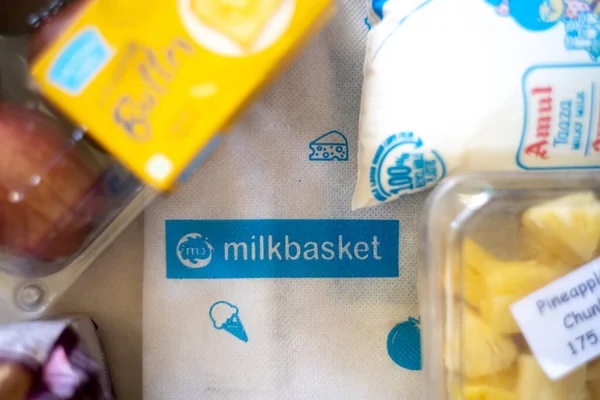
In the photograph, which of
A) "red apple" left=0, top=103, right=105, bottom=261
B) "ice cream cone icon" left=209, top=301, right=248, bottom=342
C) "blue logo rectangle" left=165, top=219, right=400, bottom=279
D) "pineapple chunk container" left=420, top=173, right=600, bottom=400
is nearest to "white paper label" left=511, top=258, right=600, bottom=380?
"pineapple chunk container" left=420, top=173, right=600, bottom=400

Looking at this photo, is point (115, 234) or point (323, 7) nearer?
point (323, 7)

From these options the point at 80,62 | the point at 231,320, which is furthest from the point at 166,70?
the point at 231,320

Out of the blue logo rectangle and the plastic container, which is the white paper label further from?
the plastic container

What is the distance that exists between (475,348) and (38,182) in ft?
1.19

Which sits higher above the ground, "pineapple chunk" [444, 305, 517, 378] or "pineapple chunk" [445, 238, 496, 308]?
"pineapple chunk" [445, 238, 496, 308]

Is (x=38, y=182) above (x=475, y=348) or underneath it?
above

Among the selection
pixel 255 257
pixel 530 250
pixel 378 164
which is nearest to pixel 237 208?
pixel 255 257

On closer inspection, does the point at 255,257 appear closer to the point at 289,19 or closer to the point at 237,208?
the point at 237,208

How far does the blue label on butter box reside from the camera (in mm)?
370

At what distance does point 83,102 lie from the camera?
371mm

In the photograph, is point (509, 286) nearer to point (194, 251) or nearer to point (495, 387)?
point (495, 387)

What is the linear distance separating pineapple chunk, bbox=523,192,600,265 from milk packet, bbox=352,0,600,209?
40 millimetres

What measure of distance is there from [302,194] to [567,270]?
24cm

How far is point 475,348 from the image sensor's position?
1.42ft
